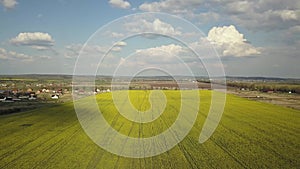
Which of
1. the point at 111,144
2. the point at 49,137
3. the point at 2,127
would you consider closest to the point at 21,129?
the point at 2,127

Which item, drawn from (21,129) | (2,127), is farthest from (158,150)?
(2,127)

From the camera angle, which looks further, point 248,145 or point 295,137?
point 295,137

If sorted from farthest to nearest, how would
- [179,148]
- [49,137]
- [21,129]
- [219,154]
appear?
[21,129], [49,137], [179,148], [219,154]

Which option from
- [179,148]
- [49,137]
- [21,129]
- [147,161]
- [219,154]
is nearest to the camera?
[147,161]

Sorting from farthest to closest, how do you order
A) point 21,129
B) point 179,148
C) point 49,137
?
point 21,129 → point 49,137 → point 179,148

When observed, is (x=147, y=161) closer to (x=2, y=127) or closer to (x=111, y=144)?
(x=111, y=144)

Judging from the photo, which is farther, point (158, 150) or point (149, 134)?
point (149, 134)

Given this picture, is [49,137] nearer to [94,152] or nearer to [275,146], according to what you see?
[94,152]

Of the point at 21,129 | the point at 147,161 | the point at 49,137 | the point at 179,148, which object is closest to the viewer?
the point at 147,161
